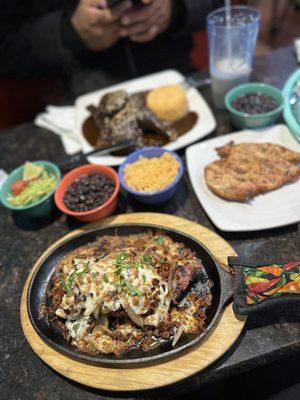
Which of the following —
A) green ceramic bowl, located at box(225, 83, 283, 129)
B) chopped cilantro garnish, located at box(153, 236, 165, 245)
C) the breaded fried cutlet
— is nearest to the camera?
chopped cilantro garnish, located at box(153, 236, 165, 245)

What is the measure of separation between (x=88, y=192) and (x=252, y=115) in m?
1.04

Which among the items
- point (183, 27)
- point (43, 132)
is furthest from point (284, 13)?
point (43, 132)

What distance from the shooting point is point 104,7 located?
2.44m

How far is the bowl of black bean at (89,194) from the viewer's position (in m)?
1.77

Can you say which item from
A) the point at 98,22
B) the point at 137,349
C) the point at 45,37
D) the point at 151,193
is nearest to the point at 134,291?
the point at 137,349

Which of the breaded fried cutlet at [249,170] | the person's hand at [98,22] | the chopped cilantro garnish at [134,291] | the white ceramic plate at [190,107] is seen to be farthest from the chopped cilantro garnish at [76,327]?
the person's hand at [98,22]

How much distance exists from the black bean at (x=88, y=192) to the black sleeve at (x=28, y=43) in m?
1.39

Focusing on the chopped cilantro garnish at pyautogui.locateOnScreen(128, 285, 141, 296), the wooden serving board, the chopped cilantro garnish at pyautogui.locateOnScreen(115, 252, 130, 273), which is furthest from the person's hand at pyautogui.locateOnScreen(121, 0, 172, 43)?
the wooden serving board

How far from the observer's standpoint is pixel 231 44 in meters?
2.26

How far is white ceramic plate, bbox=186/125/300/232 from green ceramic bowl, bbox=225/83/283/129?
0.07 metres

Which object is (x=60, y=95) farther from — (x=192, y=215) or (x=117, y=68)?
(x=192, y=215)

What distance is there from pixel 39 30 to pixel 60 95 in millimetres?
633

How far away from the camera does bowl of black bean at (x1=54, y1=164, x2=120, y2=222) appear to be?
1766mm

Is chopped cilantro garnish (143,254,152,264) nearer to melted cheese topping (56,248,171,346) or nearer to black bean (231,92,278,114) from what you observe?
melted cheese topping (56,248,171,346)
